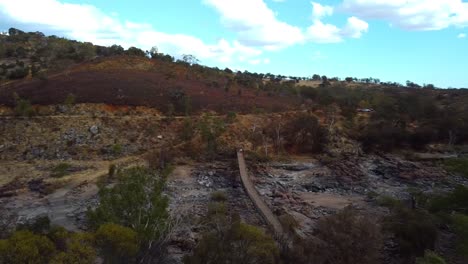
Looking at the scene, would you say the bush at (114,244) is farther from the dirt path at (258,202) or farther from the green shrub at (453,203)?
the green shrub at (453,203)

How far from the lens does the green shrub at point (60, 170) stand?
33909mm

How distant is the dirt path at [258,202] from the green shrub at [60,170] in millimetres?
13341

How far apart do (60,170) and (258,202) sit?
1664cm

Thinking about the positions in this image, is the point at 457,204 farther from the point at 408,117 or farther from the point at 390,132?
the point at 408,117

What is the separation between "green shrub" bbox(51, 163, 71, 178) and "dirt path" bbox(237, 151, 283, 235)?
1334 cm

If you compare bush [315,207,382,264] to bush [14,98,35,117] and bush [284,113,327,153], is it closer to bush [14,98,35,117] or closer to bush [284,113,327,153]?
bush [284,113,327,153]

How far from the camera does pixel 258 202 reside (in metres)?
27.4

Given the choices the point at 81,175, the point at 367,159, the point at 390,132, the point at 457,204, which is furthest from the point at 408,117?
the point at 81,175

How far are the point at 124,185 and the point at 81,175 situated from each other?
67.3 ft

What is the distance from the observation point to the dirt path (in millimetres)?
22425

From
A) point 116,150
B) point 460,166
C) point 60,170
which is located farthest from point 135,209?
point 116,150

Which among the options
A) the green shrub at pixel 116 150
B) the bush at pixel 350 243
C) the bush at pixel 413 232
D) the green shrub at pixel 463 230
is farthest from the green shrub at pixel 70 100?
the green shrub at pixel 463 230

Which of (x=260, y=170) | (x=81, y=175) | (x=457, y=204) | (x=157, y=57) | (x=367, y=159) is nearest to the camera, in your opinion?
(x=457, y=204)

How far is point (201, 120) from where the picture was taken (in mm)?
46906
